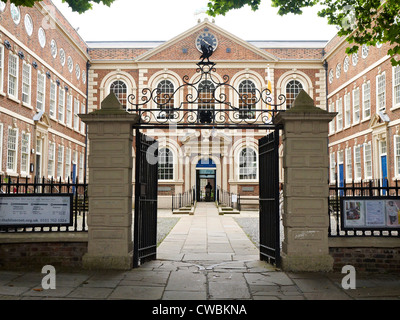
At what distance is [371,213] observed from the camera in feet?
23.6

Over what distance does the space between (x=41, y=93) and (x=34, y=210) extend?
1682 centimetres

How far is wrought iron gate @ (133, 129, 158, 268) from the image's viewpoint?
752 cm

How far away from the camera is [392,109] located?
811 inches

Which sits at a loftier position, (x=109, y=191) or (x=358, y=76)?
(x=358, y=76)

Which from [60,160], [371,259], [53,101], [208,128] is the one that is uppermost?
[53,101]

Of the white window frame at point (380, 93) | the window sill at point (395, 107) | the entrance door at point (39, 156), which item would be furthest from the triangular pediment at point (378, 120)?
the entrance door at point (39, 156)

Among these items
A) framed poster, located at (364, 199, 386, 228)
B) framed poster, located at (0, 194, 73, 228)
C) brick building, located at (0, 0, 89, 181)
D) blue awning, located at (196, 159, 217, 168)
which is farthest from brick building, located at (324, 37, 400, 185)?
framed poster, located at (0, 194, 73, 228)

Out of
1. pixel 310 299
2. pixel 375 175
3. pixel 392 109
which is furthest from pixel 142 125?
pixel 375 175

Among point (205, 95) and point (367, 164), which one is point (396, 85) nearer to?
point (367, 164)

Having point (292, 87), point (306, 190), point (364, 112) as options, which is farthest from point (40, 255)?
point (292, 87)

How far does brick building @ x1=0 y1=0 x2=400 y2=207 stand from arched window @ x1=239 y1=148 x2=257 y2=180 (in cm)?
7

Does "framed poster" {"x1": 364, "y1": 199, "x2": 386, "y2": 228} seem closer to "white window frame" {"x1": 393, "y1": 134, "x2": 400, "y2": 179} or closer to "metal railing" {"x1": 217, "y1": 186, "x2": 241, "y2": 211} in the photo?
"white window frame" {"x1": 393, "y1": 134, "x2": 400, "y2": 179}

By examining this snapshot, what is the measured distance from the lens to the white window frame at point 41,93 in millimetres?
22273

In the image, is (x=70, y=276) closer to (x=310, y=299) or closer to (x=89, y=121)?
(x=89, y=121)
